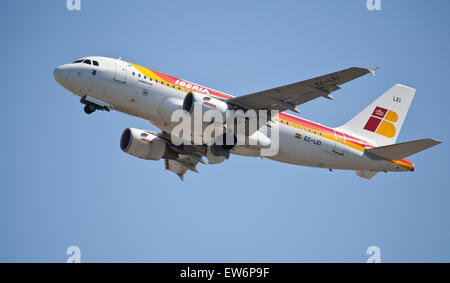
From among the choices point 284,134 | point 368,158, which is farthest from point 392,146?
point 284,134

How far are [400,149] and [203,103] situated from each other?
12.2 metres

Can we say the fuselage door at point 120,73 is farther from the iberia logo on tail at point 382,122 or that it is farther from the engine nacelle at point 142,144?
the iberia logo on tail at point 382,122

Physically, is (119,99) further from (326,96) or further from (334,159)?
(334,159)

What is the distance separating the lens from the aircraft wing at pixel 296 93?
28.8m

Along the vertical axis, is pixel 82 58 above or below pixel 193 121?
above

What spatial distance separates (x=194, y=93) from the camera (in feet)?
102

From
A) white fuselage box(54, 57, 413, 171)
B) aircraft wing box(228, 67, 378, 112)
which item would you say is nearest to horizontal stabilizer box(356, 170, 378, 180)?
white fuselage box(54, 57, 413, 171)

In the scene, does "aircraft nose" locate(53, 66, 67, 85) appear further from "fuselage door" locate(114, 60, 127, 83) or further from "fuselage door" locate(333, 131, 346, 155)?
"fuselage door" locate(333, 131, 346, 155)

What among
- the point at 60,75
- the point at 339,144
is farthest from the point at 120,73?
the point at 339,144

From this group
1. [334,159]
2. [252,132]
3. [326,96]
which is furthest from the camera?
[334,159]

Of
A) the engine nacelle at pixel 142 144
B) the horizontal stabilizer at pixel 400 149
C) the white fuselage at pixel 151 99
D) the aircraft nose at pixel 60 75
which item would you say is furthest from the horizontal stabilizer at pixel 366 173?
the aircraft nose at pixel 60 75

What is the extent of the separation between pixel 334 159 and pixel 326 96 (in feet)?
21.1

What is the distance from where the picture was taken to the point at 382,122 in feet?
127

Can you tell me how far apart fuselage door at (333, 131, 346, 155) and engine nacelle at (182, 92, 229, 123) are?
772cm
